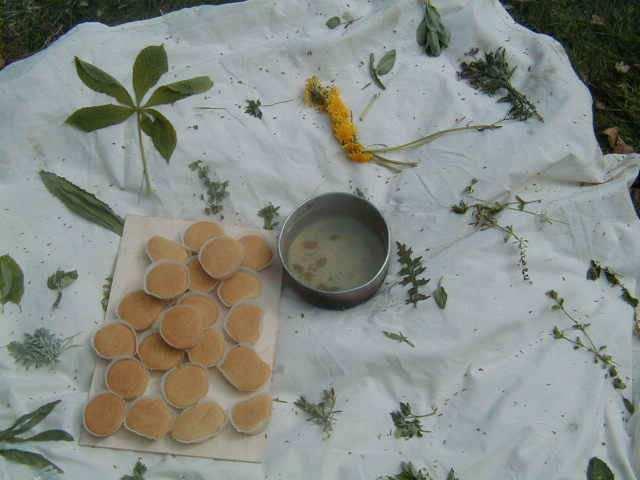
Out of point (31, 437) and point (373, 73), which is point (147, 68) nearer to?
point (373, 73)

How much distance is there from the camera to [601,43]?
2424 millimetres

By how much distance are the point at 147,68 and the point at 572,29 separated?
1.50m

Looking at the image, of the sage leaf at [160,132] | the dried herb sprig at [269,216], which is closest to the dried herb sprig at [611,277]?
the dried herb sprig at [269,216]

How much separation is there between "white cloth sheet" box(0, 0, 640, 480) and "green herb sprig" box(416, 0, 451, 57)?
30mm

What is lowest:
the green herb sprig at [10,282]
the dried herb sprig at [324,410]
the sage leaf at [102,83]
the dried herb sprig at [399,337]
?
the dried herb sprig at [324,410]

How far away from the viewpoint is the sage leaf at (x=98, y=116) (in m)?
1.93

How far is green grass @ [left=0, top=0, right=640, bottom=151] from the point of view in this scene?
→ 91.4 inches

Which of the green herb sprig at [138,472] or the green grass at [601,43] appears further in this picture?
the green grass at [601,43]

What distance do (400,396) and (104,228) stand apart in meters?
0.95

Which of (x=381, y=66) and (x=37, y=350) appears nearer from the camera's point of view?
(x=37, y=350)

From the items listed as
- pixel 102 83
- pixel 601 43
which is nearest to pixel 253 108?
pixel 102 83

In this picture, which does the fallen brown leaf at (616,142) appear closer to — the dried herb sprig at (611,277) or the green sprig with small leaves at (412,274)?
the dried herb sprig at (611,277)

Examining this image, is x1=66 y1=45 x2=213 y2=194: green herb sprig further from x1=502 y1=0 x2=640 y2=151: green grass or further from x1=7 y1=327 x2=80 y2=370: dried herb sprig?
x1=502 y1=0 x2=640 y2=151: green grass

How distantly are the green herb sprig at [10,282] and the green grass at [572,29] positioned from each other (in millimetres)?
986
